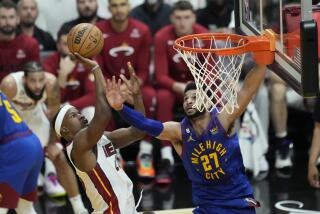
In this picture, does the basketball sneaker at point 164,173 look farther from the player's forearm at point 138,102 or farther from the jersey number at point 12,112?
the player's forearm at point 138,102

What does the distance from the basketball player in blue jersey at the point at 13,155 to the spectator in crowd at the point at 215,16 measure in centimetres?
Answer: 335

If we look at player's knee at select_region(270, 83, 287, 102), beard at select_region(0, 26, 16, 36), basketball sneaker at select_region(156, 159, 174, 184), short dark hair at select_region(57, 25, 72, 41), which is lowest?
basketball sneaker at select_region(156, 159, 174, 184)

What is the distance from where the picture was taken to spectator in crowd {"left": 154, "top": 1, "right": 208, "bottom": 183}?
7773 millimetres

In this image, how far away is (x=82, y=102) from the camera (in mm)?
7730

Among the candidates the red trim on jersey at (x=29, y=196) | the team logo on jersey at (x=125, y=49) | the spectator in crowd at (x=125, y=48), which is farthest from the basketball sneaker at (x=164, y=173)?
the red trim on jersey at (x=29, y=196)

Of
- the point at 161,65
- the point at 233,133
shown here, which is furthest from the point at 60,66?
the point at 233,133

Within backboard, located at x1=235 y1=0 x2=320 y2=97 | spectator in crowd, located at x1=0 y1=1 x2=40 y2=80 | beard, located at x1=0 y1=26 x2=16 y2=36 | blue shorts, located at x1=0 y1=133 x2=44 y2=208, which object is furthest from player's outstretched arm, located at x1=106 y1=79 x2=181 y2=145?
beard, located at x1=0 y1=26 x2=16 y2=36

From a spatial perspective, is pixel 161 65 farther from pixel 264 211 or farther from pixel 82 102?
pixel 264 211

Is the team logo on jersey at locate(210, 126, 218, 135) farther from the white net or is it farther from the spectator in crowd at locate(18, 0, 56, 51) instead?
the spectator in crowd at locate(18, 0, 56, 51)

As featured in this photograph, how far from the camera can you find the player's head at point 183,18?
7852mm

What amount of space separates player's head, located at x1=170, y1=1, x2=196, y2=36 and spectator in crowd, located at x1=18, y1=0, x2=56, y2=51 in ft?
4.96

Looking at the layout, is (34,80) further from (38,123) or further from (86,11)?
(86,11)

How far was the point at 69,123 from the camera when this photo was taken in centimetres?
494

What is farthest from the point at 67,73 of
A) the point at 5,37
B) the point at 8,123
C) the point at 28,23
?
the point at 8,123
